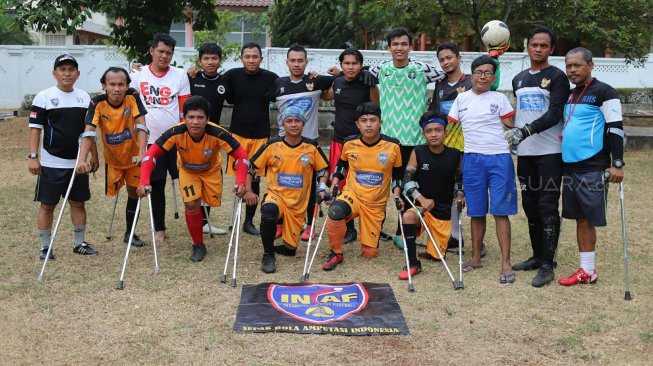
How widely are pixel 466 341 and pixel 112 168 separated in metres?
4.11

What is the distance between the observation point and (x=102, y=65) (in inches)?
Answer: 817

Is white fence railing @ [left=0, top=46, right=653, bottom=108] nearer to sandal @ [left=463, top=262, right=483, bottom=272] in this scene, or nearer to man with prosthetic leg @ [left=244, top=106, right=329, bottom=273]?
man with prosthetic leg @ [left=244, top=106, right=329, bottom=273]

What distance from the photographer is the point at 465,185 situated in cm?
627

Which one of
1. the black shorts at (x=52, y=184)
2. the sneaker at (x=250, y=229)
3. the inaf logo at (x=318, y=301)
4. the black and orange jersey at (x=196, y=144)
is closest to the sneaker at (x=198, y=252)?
the black and orange jersey at (x=196, y=144)

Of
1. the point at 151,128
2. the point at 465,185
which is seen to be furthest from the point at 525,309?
the point at 151,128

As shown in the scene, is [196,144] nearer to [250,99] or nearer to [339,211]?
[250,99]

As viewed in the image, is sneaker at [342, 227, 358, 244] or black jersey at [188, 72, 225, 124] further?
sneaker at [342, 227, 358, 244]

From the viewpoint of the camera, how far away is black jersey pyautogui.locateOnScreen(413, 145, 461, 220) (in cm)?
652

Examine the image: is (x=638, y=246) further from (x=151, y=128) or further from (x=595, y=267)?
(x=151, y=128)

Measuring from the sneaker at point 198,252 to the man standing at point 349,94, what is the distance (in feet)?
5.22

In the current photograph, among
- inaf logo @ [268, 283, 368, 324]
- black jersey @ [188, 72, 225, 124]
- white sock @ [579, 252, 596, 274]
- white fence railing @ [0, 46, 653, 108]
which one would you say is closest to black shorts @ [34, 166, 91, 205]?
black jersey @ [188, 72, 225, 124]

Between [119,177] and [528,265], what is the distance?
14.0 ft

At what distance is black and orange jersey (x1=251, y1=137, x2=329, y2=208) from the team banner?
3.90 feet

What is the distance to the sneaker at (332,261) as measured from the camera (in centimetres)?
637
